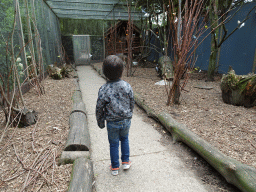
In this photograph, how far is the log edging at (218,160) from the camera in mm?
1652

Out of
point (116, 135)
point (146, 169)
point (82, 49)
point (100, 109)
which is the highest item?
point (82, 49)

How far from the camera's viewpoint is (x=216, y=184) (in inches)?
76.3

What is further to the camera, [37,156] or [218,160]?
[37,156]

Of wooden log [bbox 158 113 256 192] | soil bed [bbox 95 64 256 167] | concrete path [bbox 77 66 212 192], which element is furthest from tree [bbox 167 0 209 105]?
concrete path [bbox 77 66 212 192]

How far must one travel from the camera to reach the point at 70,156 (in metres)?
2.06

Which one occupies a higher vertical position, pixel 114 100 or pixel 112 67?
pixel 112 67

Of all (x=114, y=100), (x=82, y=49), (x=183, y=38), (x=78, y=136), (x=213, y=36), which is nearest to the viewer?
(x=114, y=100)

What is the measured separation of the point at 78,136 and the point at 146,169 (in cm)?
93

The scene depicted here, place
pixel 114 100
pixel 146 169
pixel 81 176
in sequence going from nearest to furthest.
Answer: pixel 81 176 → pixel 114 100 → pixel 146 169

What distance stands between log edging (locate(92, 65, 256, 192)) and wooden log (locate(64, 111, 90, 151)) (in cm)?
127

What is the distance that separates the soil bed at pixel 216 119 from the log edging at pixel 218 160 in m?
0.17

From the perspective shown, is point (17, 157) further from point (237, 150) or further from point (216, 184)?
point (237, 150)

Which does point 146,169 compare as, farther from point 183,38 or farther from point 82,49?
point 82,49

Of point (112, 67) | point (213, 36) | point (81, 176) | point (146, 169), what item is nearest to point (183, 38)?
point (112, 67)
